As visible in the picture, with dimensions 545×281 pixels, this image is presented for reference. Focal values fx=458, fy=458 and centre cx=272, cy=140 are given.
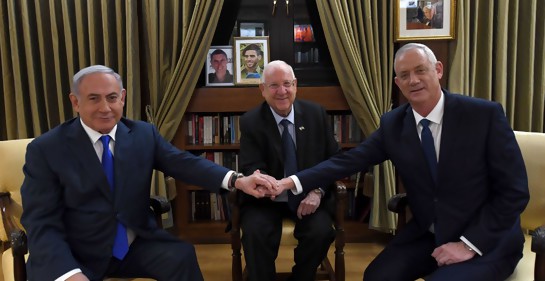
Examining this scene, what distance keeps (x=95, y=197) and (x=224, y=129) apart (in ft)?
5.45

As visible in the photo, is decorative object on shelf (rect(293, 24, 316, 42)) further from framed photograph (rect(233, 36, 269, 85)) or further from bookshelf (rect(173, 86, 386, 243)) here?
bookshelf (rect(173, 86, 386, 243))

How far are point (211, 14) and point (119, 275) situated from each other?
1991 mm

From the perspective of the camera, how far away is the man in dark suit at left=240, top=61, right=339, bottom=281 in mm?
2297

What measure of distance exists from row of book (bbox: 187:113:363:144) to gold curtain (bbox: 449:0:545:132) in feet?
2.54

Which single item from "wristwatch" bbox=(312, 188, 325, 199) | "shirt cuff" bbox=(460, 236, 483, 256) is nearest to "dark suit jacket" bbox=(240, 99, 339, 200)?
"wristwatch" bbox=(312, 188, 325, 199)

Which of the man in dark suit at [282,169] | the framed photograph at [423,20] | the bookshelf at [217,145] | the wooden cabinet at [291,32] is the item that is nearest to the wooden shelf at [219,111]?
the bookshelf at [217,145]

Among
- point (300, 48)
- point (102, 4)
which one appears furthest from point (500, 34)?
point (102, 4)

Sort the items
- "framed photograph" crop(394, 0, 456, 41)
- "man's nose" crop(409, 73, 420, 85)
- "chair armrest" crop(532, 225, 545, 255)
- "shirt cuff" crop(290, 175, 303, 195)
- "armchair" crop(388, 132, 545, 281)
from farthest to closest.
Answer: "framed photograph" crop(394, 0, 456, 41)
"shirt cuff" crop(290, 175, 303, 195)
"armchair" crop(388, 132, 545, 281)
"man's nose" crop(409, 73, 420, 85)
"chair armrest" crop(532, 225, 545, 255)

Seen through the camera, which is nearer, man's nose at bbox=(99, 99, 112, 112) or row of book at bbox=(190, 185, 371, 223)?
man's nose at bbox=(99, 99, 112, 112)

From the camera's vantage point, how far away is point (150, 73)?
342 cm

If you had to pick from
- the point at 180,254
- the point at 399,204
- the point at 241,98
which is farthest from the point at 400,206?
the point at 241,98

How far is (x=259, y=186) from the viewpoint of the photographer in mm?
2254

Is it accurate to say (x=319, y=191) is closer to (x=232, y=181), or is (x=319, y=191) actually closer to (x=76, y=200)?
(x=232, y=181)

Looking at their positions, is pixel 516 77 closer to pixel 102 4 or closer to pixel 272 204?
pixel 272 204
